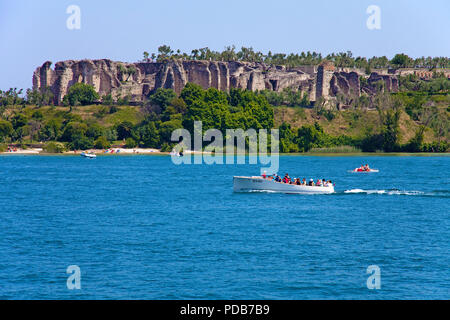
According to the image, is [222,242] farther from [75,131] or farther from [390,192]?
[75,131]

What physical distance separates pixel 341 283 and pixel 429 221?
89.2 ft

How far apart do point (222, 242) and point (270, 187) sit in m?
35.3

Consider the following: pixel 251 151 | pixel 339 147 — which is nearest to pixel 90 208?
pixel 251 151

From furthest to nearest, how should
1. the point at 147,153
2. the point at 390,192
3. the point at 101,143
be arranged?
the point at 101,143 < the point at 147,153 < the point at 390,192

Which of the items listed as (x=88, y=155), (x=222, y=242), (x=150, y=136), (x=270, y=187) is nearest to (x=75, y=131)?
(x=88, y=155)

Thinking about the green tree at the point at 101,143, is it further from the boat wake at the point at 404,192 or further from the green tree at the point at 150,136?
the boat wake at the point at 404,192

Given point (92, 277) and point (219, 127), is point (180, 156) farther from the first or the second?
point (92, 277)

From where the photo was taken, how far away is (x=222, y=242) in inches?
2056

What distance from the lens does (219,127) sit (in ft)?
622

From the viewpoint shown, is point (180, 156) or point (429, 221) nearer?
point (429, 221)

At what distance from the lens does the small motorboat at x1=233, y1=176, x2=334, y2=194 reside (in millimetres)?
84375

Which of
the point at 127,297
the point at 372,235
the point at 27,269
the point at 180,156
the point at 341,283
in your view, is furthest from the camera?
the point at 180,156

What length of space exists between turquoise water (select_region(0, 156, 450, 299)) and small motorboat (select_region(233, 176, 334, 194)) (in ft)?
3.55

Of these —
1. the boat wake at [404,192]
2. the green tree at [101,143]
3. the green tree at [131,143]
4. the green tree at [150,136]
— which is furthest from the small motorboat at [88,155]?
the boat wake at [404,192]
